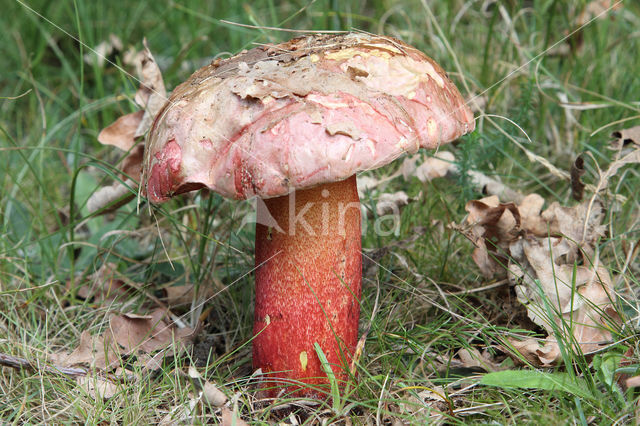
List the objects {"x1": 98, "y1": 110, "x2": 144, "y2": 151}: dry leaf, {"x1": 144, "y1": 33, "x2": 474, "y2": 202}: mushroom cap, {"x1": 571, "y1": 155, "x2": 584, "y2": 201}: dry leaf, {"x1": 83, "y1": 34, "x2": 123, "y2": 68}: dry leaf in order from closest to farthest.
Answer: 1. {"x1": 144, "y1": 33, "x2": 474, "y2": 202}: mushroom cap
2. {"x1": 571, "y1": 155, "x2": 584, "y2": 201}: dry leaf
3. {"x1": 98, "y1": 110, "x2": 144, "y2": 151}: dry leaf
4. {"x1": 83, "y1": 34, "x2": 123, "y2": 68}: dry leaf

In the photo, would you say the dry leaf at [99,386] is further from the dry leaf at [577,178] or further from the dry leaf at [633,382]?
the dry leaf at [577,178]

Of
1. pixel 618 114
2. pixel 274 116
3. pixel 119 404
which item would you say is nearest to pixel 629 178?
pixel 618 114

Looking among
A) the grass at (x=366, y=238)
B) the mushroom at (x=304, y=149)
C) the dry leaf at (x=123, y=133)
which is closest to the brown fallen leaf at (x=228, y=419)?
the grass at (x=366, y=238)

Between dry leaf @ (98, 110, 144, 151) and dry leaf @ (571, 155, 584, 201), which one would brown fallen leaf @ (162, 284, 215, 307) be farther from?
dry leaf @ (571, 155, 584, 201)

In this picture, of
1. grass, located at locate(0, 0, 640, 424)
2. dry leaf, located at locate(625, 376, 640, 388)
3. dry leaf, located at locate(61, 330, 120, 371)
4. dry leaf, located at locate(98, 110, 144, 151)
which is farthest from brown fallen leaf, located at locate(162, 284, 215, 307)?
dry leaf, located at locate(625, 376, 640, 388)

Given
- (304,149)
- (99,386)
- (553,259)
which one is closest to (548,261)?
(553,259)
